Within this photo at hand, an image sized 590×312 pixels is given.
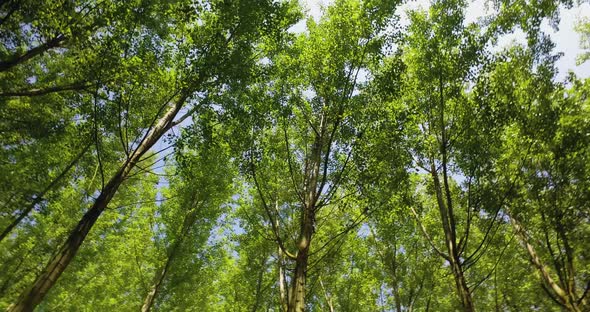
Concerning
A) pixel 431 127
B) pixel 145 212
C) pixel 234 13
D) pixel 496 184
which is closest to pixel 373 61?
pixel 431 127

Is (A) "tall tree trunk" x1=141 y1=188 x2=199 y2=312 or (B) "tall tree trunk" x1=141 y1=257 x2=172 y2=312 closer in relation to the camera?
(B) "tall tree trunk" x1=141 y1=257 x2=172 y2=312

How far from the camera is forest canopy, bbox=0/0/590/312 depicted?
7633 mm

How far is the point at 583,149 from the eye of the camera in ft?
36.0

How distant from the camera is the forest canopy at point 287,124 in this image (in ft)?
25.0

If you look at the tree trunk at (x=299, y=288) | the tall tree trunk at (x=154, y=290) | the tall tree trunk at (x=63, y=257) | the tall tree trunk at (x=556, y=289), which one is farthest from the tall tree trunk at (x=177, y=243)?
the tall tree trunk at (x=556, y=289)

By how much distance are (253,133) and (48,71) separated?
871cm

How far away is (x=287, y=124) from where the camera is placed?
9.68m

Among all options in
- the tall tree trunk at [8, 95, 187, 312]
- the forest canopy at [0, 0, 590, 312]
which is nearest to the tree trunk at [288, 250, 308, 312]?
the forest canopy at [0, 0, 590, 312]

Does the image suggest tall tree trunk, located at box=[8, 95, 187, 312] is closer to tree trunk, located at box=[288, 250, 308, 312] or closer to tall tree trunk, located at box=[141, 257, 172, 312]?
tree trunk, located at box=[288, 250, 308, 312]

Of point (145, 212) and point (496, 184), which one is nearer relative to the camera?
point (496, 184)

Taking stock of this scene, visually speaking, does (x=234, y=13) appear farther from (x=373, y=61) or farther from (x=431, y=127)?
(x=431, y=127)

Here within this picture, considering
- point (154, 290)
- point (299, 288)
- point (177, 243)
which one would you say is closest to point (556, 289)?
point (299, 288)

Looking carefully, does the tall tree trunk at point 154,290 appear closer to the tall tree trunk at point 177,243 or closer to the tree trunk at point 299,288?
the tall tree trunk at point 177,243

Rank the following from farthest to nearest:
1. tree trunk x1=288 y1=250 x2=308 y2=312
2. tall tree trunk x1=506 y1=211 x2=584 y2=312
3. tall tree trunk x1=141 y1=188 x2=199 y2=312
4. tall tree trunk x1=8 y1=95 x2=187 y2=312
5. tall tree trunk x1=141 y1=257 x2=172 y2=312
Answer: tall tree trunk x1=141 y1=188 x2=199 y2=312 < tall tree trunk x1=141 y1=257 x2=172 y2=312 < tall tree trunk x1=506 y1=211 x2=584 y2=312 < tree trunk x1=288 y1=250 x2=308 y2=312 < tall tree trunk x1=8 y1=95 x2=187 y2=312
